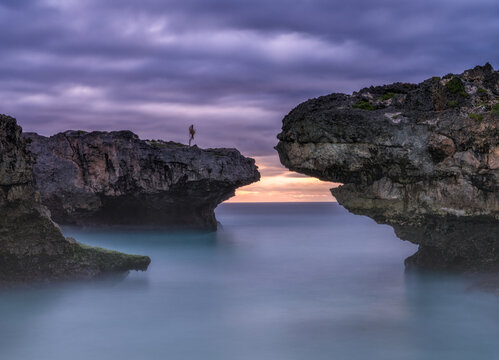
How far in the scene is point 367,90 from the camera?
701 inches

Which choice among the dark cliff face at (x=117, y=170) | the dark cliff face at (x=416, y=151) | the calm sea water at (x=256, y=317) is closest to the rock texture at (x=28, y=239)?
the calm sea water at (x=256, y=317)

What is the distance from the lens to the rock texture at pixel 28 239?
50.1 feet

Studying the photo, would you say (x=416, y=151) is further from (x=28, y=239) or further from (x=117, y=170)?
(x=117, y=170)

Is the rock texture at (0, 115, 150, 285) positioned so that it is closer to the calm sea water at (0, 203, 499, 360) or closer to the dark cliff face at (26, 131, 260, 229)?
the calm sea water at (0, 203, 499, 360)

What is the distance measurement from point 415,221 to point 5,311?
12.6m

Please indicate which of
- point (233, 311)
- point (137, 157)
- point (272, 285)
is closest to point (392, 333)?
point (233, 311)

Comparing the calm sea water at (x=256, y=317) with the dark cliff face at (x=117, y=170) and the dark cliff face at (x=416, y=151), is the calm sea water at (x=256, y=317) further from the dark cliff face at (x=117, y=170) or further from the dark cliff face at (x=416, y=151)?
the dark cliff face at (x=117, y=170)

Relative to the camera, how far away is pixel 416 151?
1531 centimetres

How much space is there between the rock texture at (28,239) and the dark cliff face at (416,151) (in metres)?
7.49

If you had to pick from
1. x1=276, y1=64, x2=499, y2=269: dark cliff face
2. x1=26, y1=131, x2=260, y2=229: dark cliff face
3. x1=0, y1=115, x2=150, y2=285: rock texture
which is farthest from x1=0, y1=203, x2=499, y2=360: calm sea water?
x1=26, y1=131, x2=260, y2=229: dark cliff face

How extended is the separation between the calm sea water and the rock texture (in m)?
0.62

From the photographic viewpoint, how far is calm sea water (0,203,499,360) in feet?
40.6

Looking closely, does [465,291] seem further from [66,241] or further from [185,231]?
[185,231]

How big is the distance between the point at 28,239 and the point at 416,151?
12097mm
